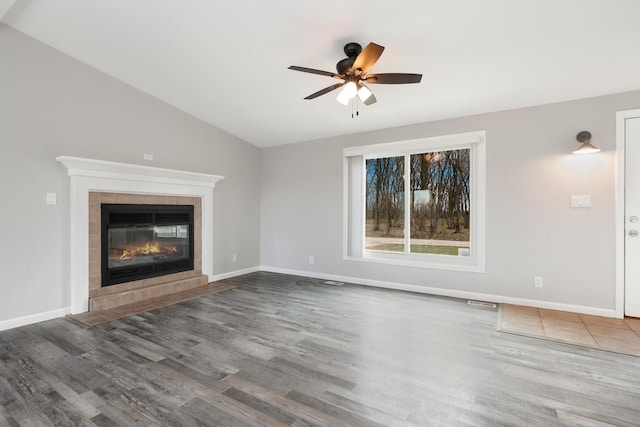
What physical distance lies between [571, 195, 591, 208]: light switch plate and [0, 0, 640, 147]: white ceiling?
117 cm

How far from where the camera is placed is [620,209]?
3.43 m

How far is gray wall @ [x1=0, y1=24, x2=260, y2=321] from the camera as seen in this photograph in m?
3.18

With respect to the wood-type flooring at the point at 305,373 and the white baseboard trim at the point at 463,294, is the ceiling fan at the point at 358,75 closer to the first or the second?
the wood-type flooring at the point at 305,373

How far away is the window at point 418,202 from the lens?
432 cm

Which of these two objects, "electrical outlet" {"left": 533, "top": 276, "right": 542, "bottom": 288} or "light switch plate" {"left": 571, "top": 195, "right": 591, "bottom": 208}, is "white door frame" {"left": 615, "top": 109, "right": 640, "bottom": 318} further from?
"electrical outlet" {"left": 533, "top": 276, "right": 542, "bottom": 288}

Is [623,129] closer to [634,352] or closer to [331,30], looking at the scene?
[634,352]

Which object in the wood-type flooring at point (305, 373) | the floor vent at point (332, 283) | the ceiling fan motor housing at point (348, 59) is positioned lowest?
the wood-type flooring at point (305, 373)

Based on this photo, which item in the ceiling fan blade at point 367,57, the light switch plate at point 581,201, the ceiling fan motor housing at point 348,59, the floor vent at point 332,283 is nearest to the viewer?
the ceiling fan blade at point 367,57

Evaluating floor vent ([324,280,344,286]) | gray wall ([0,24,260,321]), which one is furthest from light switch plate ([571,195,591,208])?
gray wall ([0,24,260,321])

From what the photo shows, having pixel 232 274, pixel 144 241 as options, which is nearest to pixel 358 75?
pixel 144 241

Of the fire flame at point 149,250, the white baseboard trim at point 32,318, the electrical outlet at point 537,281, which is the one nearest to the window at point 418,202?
the electrical outlet at point 537,281

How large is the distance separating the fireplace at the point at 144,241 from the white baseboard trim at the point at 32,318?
505 mm

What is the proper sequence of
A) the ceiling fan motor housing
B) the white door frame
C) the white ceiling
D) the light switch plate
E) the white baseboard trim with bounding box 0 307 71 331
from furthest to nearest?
1. the light switch plate
2. the white door frame
3. the white baseboard trim with bounding box 0 307 71 331
4. the ceiling fan motor housing
5. the white ceiling

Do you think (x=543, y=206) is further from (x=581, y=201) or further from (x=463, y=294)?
(x=463, y=294)
